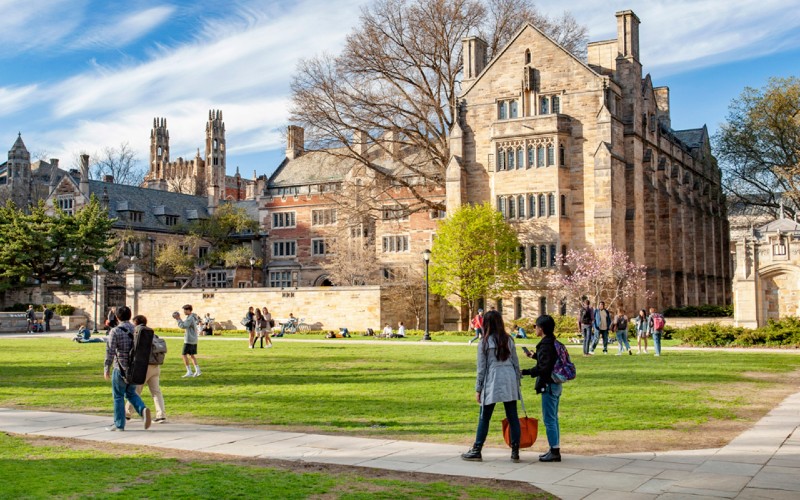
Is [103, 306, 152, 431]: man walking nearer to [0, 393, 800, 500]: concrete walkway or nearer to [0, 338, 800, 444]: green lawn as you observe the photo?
[0, 393, 800, 500]: concrete walkway

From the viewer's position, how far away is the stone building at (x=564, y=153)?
4656 cm

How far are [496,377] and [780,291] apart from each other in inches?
1294

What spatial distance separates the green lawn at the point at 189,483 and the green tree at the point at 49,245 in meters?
50.1

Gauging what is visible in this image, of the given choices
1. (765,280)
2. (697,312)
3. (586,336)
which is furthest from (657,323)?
(697,312)

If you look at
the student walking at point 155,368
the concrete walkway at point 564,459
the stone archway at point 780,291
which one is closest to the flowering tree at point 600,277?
the stone archway at point 780,291

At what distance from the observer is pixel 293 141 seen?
70.1 metres

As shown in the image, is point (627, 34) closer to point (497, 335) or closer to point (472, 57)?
point (472, 57)

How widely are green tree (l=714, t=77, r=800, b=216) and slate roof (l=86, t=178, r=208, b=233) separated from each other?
45.6 m

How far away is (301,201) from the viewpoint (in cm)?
7038

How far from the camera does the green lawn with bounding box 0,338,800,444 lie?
1321cm

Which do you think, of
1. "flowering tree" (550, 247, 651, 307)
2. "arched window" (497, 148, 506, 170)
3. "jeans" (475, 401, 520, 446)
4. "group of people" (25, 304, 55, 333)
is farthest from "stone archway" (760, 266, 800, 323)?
"group of people" (25, 304, 55, 333)

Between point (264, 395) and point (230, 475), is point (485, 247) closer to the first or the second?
point (264, 395)

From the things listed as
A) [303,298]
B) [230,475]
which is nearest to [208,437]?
[230,475]

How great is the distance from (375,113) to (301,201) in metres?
21.7
